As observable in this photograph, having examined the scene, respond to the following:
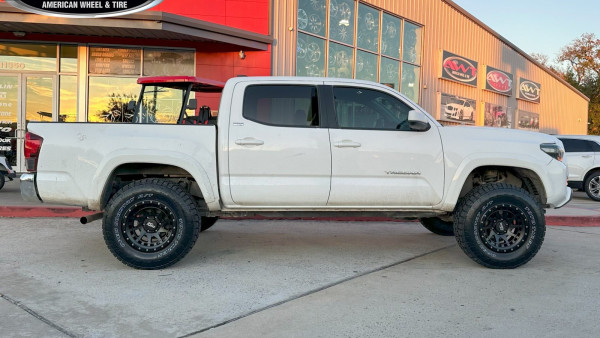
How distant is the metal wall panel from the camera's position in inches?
605

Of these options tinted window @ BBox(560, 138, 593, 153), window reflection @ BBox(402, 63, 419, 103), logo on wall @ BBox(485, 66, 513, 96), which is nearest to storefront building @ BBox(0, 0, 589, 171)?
window reflection @ BBox(402, 63, 419, 103)

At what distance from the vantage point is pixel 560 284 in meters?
4.90

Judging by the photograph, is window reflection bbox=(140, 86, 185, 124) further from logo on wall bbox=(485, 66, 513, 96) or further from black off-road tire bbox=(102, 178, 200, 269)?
logo on wall bbox=(485, 66, 513, 96)

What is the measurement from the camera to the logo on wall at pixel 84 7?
Result: 1249 cm

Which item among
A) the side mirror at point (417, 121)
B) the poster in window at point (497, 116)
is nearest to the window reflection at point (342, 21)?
the poster in window at point (497, 116)

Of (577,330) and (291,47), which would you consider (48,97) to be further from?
(577,330)

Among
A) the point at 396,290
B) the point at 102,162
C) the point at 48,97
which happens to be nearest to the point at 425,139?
the point at 396,290

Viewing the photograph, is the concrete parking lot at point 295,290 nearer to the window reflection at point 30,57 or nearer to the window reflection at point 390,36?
the window reflection at point 30,57

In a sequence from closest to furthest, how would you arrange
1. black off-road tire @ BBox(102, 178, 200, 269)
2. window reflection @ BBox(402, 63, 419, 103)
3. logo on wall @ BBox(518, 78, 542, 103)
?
black off-road tire @ BBox(102, 178, 200, 269) → window reflection @ BBox(402, 63, 419, 103) → logo on wall @ BBox(518, 78, 542, 103)

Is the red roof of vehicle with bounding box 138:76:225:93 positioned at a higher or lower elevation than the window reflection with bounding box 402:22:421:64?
lower

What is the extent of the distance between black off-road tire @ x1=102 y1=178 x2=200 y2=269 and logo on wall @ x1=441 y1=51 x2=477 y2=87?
19165mm

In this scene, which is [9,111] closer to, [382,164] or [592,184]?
[382,164]

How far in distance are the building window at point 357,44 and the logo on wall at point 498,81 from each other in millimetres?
6385

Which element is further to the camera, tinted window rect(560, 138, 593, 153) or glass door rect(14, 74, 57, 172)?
glass door rect(14, 74, 57, 172)
